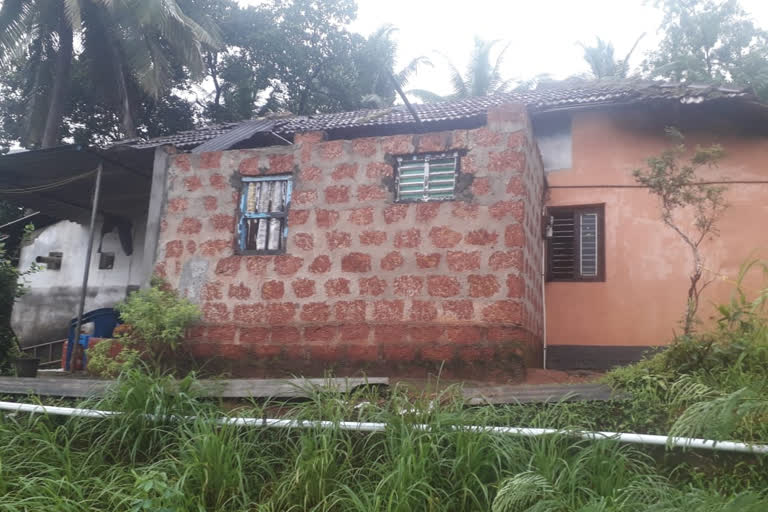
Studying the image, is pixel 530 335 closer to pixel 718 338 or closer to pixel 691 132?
pixel 718 338

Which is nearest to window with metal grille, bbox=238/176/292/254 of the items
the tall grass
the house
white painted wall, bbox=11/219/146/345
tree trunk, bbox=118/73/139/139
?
the house

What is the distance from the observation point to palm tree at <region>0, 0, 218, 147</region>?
15.0 meters

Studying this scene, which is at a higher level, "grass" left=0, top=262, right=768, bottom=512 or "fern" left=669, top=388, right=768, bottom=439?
"fern" left=669, top=388, right=768, bottom=439

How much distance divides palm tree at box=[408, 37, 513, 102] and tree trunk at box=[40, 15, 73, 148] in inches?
377

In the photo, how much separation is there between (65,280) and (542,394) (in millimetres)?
10983

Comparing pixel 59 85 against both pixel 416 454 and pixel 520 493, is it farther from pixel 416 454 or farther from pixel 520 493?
pixel 520 493

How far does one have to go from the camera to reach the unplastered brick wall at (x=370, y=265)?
20.1 ft

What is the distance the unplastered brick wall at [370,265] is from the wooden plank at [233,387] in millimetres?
981

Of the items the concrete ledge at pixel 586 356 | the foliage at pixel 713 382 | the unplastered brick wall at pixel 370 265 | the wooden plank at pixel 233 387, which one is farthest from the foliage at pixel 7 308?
the foliage at pixel 713 382

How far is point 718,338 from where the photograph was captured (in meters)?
4.77

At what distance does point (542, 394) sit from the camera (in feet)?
15.8

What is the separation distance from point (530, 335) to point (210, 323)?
3330 mm

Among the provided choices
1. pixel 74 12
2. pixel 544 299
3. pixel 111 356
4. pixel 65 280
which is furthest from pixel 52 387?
pixel 74 12

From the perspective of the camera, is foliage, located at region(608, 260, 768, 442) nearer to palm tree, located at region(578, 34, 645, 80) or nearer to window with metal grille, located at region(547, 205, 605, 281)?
window with metal grille, located at region(547, 205, 605, 281)
